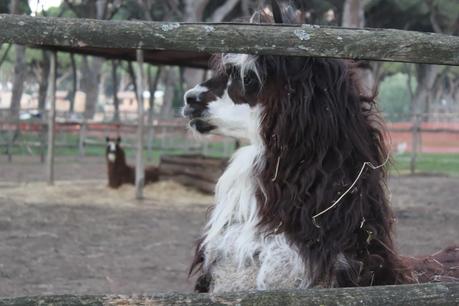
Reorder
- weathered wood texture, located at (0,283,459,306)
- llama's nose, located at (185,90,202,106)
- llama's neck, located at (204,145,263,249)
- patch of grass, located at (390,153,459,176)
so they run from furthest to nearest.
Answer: patch of grass, located at (390,153,459,176)
llama's nose, located at (185,90,202,106)
llama's neck, located at (204,145,263,249)
weathered wood texture, located at (0,283,459,306)

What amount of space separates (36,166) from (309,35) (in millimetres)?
16989

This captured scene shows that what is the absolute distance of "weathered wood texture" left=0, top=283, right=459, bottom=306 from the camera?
1731mm

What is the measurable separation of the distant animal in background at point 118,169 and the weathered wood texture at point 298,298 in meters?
10.7

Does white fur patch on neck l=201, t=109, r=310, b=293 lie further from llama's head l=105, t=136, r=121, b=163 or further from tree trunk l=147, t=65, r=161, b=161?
tree trunk l=147, t=65, r=161, b=161

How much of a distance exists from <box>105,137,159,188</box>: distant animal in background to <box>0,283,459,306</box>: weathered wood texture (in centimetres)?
→ 1075

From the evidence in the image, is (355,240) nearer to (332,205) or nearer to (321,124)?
(332,205)

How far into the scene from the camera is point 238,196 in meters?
2.48

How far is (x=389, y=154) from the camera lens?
100 inches

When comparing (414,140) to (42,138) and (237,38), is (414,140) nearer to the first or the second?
(42,138)

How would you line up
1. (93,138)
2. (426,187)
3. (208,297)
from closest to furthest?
(208,297) → (426,187) → (93,138)

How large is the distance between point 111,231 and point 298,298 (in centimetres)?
707

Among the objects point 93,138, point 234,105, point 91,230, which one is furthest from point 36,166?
point 234,105

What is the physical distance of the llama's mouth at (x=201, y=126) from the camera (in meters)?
2.76

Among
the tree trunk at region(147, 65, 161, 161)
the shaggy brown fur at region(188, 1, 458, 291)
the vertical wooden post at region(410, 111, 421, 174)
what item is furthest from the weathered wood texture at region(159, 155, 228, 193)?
the shaggy brown fur at region(188, 1, 458, 291)
